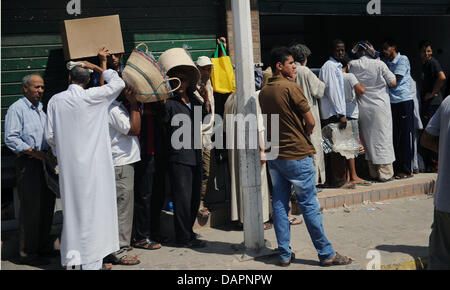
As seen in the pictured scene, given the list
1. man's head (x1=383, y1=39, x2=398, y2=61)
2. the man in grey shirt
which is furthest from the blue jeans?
man's head (x1=383, y1=39, x2=398, y2=61)

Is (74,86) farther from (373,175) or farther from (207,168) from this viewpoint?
(373,175)

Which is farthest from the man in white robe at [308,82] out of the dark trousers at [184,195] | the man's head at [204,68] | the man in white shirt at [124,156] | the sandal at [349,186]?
the man in white shirt at [124,156]

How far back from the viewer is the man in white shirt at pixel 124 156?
5.21m

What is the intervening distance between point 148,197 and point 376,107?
3.79 m

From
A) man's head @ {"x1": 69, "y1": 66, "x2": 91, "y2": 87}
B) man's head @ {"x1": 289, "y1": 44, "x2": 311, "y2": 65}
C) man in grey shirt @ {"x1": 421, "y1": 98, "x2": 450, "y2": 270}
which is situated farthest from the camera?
man's head @ {"x1": 289, "y1": 44, "x2": 311, "y2": 65}

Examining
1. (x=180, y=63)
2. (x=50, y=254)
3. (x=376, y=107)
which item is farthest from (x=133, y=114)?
(x=376, y=107)

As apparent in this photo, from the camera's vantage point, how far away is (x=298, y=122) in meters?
4.91

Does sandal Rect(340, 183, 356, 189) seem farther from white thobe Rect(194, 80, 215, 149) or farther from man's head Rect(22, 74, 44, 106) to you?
man's head Rect(22, 74, 44, 106)

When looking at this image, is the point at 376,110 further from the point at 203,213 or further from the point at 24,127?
the point at 24,127

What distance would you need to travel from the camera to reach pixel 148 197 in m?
5.66

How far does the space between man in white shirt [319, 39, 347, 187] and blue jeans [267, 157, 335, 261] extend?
99.0 inches

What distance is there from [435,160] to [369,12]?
259cm

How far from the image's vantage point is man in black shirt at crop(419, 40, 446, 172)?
8.18m

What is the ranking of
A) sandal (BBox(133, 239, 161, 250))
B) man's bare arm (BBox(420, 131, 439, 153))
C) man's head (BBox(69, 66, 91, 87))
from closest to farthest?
man's bare arm (BBox(420, 131, 439, 153)) < man's head (BBox(69, 66, 91, 87)) < sandal (BBox(133, 239, 161, 250))
